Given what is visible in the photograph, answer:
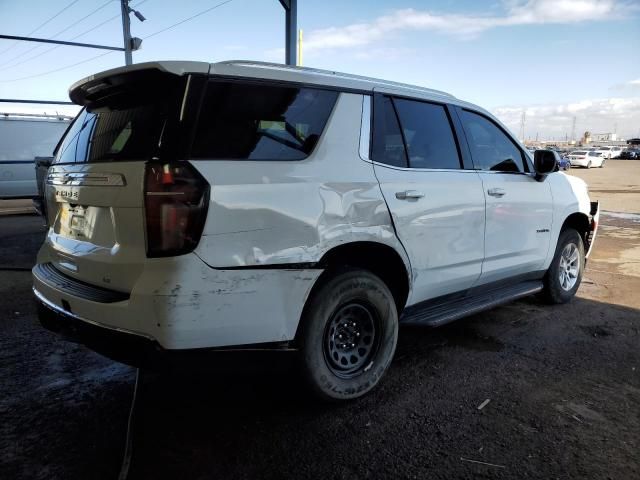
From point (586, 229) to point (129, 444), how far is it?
4832 mm

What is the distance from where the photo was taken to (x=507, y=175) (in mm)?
4059

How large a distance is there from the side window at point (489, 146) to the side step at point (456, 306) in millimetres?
1030

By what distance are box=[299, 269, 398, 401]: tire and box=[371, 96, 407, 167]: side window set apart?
0.75 m

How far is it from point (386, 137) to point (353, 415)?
172 cm

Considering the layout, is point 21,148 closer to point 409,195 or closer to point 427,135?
point 427,135

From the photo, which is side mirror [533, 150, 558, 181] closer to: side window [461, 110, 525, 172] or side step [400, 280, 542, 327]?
side window [461, 110, 525, 172]

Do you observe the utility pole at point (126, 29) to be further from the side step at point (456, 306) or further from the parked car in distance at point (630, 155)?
the parked car in distance at point (630, 155)

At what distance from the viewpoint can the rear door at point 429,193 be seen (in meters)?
3.09

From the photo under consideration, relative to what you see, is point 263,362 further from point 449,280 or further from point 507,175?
point 507,175

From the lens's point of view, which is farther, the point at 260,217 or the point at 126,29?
the point at 126,29

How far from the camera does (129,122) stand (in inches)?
102

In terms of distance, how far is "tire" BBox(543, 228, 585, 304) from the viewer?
4801 millimetres

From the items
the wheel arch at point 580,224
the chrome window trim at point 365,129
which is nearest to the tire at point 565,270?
the wheel arch at point 580,224

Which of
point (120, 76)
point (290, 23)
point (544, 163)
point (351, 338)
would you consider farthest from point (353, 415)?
point (290, 23)
